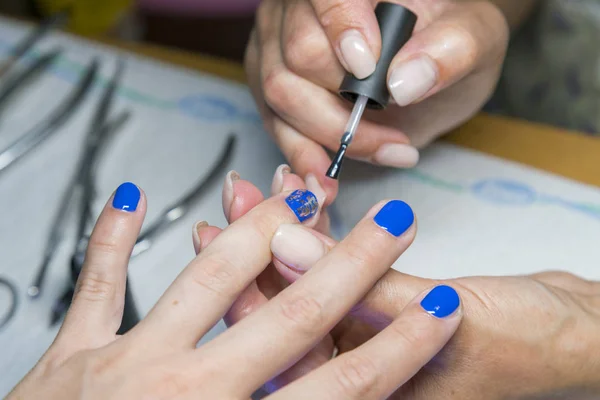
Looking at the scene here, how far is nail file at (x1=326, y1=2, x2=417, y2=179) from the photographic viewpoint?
0.53 metres

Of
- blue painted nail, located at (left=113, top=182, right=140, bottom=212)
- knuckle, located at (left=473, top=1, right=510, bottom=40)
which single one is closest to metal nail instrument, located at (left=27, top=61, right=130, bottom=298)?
blue painted nail, located at (left=113, top=182, right=140, bottom=212)

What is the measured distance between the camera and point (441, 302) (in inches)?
15.9

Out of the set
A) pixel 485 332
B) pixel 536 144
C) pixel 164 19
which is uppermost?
pixel 485 332

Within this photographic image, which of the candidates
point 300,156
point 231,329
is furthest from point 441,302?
point 300,156

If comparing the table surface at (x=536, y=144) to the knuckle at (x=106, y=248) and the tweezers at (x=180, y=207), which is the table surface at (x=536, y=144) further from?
the knuckle at (x=106, y=248)

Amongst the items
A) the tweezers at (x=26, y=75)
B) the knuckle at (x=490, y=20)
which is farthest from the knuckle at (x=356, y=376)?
the tweezers at (x=26, y=75)

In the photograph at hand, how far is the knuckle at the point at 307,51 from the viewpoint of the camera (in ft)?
1.84

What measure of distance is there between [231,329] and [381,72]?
0.26 m

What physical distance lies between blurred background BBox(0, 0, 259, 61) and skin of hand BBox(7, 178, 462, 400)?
0.77 m

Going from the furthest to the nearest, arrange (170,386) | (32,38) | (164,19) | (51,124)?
(164,19)
(32,38)
(51,124)
(170,386)

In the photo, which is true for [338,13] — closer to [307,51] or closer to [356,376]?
[307,51]

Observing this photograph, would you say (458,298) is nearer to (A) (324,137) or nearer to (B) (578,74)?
(A) (324,137)

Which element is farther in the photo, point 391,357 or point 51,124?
point 51,124

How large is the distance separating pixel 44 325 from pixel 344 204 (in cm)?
32
